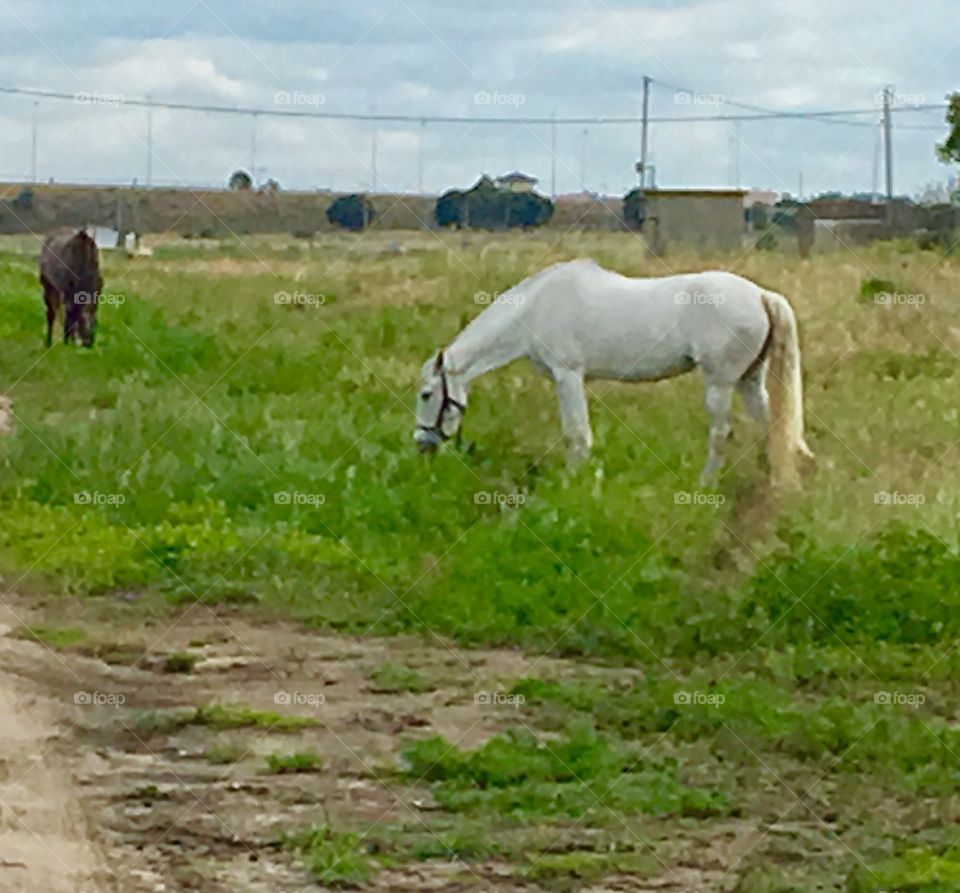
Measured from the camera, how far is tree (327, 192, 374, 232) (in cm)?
3122

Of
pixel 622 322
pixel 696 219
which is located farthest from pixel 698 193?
pixel 622 322

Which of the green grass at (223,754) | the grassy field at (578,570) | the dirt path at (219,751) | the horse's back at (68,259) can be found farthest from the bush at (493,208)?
the green grass at (223,754)

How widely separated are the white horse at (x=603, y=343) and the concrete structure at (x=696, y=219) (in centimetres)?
1268

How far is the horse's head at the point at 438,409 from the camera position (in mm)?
11234

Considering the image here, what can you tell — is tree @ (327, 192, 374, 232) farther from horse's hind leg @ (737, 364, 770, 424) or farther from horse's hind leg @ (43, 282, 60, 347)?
horse's hind leg @ (737, 364, 770, 424)

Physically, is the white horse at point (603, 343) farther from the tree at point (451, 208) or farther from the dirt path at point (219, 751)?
the tree at point (451, 208)

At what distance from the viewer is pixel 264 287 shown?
891 inches

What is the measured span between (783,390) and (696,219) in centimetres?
1401

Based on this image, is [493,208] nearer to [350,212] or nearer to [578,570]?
[350,212]

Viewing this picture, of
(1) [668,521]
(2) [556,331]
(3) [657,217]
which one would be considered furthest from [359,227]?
(1) [668,521]

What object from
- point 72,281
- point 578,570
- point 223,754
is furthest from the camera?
point 72,281

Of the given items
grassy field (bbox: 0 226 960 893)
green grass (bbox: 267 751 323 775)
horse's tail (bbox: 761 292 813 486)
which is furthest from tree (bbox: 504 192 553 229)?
green grass (bbox: 267 751 323 775)

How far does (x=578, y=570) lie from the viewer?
873 cm

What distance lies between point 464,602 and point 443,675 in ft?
3.08
